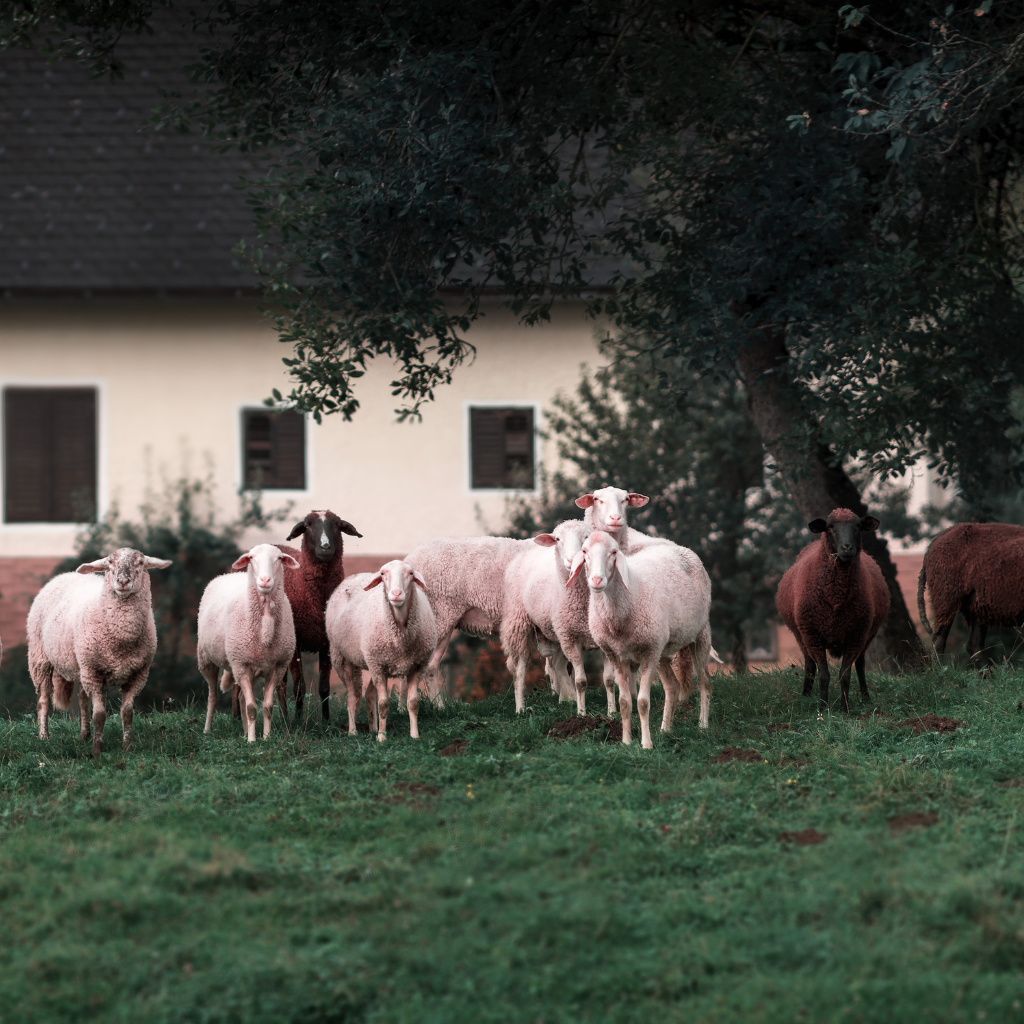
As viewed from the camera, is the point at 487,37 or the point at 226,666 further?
the point at 487,37

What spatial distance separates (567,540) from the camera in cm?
980

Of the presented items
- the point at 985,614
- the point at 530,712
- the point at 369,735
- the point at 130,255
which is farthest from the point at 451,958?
the point at 130,255

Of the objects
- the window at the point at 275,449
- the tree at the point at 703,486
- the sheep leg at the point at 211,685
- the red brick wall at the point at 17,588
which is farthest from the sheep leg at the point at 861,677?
the red brick wall at the point at 17,588

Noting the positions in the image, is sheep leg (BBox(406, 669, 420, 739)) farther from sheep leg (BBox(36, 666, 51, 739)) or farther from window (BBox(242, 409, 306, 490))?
window (BBox(242, 409, 306, 490))

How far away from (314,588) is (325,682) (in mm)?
795

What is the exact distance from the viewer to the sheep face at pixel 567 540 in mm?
9680

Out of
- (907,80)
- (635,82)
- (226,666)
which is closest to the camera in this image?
A: (907,80)

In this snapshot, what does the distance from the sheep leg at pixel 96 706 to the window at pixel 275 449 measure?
9.51 meters

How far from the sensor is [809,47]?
11758 mm

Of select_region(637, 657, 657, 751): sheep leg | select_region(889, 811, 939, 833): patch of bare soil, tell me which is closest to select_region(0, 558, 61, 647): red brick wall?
select_region(637, 657, 657, 751): sheep leg

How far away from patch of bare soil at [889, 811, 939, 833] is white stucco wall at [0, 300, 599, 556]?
11712 mm

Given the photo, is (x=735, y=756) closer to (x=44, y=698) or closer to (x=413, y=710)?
(x=413, y=710)

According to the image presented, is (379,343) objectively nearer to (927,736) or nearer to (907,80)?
(907,80)

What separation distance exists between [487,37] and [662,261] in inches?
102
